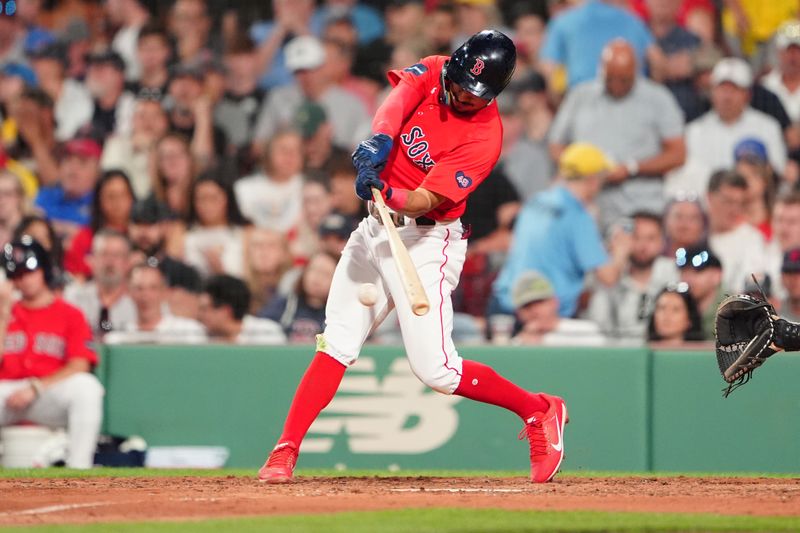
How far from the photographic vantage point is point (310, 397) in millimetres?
5148

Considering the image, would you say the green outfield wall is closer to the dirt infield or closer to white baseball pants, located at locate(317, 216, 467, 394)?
the dirt infield

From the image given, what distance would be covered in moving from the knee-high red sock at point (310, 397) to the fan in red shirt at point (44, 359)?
2.43 metres

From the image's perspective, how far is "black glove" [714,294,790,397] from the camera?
5.40m

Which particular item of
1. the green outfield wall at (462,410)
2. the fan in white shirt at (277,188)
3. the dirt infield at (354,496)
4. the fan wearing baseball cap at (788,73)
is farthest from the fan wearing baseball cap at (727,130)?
the dirt infield at (354,496)

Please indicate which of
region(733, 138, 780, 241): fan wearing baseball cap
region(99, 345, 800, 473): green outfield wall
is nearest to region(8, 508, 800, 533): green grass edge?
region(99, 345, 800, 473): green outfield wall

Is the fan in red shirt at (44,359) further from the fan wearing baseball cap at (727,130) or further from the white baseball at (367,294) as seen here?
the fan wearing baseball cap at (727,130)

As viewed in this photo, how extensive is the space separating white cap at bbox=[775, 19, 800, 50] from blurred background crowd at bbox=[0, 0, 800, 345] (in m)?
0.02

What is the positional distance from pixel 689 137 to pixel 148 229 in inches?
151

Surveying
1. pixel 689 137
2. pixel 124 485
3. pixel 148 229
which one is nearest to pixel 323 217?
pixel 148 229

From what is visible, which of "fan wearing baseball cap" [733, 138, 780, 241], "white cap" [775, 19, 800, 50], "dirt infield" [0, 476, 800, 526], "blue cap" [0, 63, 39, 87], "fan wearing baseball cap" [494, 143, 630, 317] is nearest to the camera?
"dirt infield" [0, 476, 800, 526]

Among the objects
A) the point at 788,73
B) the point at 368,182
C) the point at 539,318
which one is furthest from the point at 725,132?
the point at 368,182

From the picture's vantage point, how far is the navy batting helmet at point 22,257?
292 inches

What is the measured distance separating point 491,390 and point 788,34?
17.0 ft

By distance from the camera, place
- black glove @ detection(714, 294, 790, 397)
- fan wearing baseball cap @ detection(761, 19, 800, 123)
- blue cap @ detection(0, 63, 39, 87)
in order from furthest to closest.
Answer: blue cap @ detection(0, 63, 39, 87) < fan wearing baseball cap @ detection(761, 19, 800, 123) < black glove @ detection(714, 294, 790, 397)
